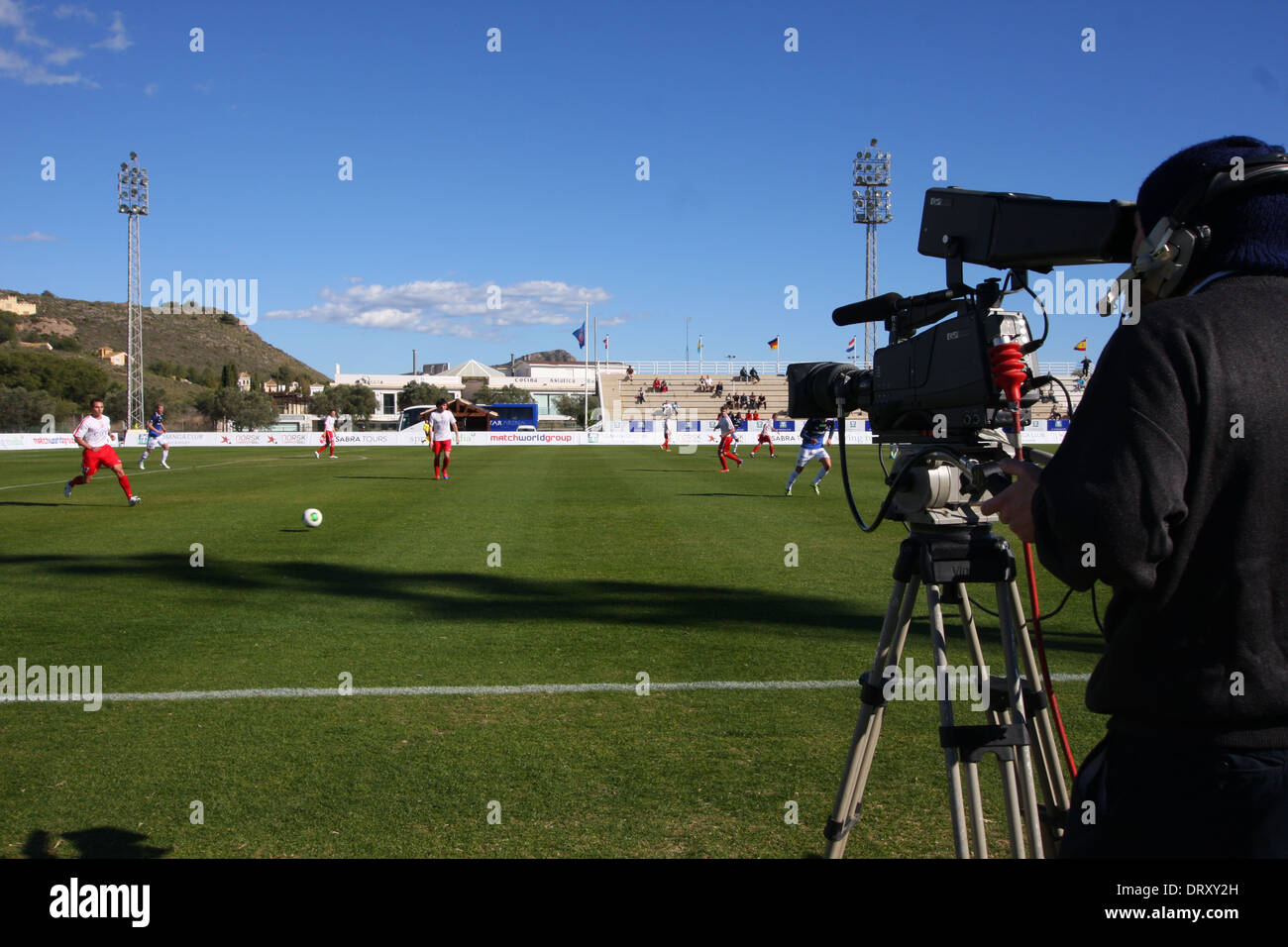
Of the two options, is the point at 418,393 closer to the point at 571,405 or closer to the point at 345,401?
the point at 345,401

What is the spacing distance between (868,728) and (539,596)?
5992mm

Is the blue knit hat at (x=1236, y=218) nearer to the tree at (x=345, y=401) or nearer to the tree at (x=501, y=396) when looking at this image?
the tree at (x=345, y=401)

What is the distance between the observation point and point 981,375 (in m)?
2.20

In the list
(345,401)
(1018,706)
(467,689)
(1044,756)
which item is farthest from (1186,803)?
(345,401)

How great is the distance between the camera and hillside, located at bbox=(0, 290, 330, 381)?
121 meters

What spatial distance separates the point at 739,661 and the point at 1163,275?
4.80 m

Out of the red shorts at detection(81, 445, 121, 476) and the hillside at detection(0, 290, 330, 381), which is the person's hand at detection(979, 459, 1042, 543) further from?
the hillside at detection(0, 290, 330, 381)

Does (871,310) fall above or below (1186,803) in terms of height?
above

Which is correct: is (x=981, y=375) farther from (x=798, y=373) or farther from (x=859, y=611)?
(x=859, y=611)

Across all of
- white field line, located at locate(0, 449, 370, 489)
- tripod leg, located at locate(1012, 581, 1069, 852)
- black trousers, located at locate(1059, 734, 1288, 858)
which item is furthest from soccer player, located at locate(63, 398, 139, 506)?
black trousers, located at locate(1059, 734, 1288, 858)

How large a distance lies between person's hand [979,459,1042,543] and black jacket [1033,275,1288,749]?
0.19m

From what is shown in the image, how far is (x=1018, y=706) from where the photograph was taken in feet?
7.93

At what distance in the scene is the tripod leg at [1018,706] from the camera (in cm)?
240
